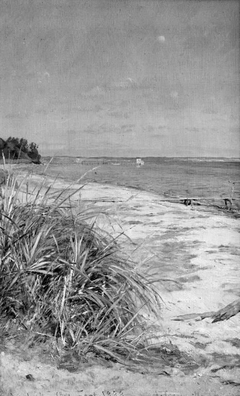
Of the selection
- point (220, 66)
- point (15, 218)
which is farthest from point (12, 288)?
point (220, 66)

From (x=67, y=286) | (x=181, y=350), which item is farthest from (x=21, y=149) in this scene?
(x=181, y=350)

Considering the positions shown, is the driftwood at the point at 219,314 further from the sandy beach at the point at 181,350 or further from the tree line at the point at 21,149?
the tree line at the point at 21,149

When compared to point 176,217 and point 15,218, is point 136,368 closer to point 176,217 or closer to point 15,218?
point 15,218

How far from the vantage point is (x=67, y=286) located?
2.32 metres

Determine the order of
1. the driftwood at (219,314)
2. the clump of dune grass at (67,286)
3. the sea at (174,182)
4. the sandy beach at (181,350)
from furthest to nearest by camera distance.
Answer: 1. the sea at (174,182)
2. the driftwood at (219,314)
3. the clump of dune grass at (67,286)
4. the sandy beach at (181,350)

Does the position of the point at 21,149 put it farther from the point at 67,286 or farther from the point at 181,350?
the point at 181,350

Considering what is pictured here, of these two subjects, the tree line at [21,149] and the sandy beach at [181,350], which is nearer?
the sandy beach at [181,350]

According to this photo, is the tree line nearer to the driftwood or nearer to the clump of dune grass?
the clump of dune grass

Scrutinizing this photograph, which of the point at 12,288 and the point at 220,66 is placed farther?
the point at 220,66

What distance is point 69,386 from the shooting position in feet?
6.51

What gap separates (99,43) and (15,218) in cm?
111

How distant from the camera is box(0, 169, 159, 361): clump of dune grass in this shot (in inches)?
88.6

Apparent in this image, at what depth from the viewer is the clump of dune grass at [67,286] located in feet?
7.38

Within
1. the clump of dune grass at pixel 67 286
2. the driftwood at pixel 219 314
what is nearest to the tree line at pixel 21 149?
the clump of dune grass at pixel 67 286
